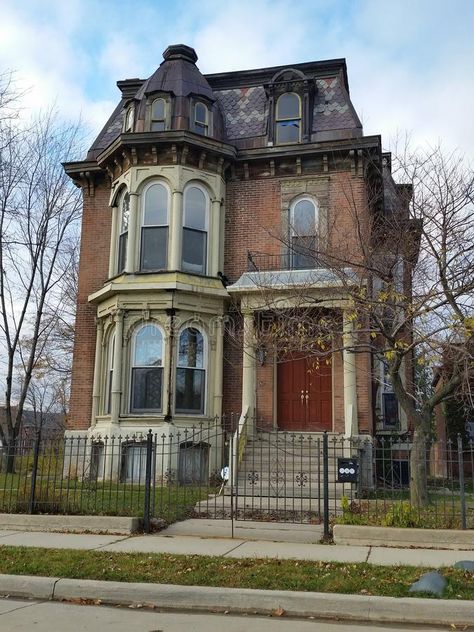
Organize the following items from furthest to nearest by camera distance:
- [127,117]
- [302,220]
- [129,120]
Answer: [127,117] → [129,120] → [302,220]

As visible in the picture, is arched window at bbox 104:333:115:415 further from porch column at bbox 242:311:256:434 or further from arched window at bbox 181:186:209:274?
porch column at bbox 242:311:256:434

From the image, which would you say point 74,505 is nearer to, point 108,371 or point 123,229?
point 108,371

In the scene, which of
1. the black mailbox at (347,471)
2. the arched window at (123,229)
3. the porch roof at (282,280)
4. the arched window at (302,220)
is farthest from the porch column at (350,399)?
the arched window at (123,229)

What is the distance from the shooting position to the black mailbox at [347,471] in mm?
9227

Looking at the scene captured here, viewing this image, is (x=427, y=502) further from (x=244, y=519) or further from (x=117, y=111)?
(x=117, y=111)

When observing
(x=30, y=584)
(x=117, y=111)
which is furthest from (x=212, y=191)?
(x=30, y=584)

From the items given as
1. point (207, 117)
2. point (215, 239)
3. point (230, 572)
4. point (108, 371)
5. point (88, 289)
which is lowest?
point (230, 572)

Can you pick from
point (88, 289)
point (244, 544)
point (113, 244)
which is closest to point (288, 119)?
point (113, 244)

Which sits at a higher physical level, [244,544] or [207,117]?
[207,117]

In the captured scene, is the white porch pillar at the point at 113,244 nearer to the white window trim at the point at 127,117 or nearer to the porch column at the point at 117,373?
the porch column at the point at 117,373

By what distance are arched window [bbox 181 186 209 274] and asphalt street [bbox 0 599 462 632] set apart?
11.1 metres

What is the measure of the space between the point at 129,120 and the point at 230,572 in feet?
45.2

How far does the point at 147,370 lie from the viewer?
51.7 feet

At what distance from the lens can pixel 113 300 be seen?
53.2 ft
